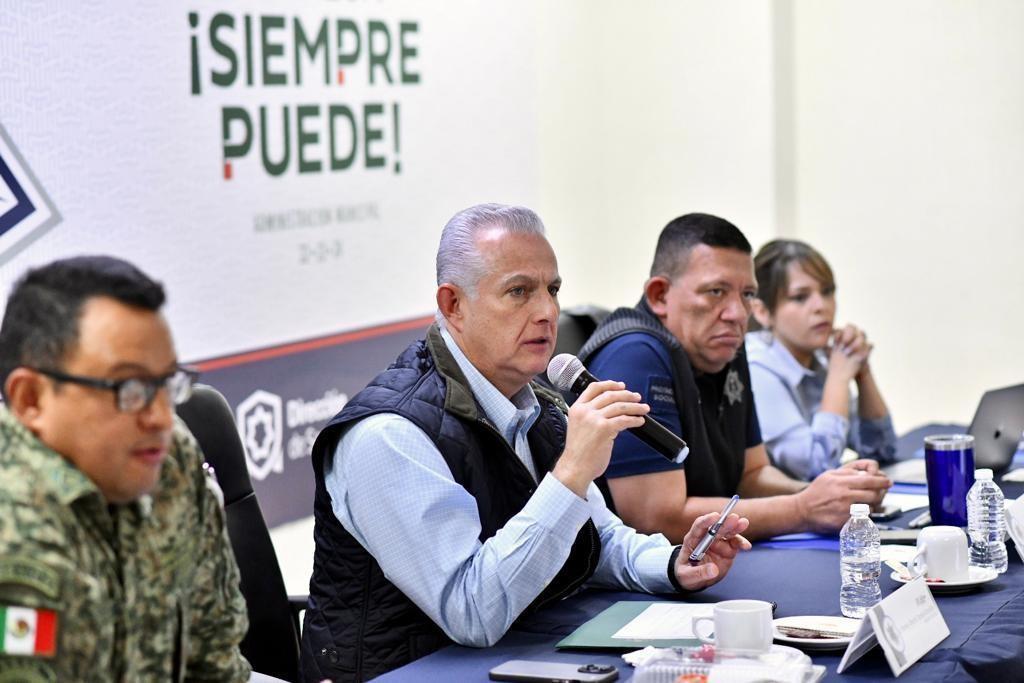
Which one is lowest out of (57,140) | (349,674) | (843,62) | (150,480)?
(349,674)

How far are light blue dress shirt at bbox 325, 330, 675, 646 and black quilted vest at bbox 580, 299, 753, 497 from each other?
0.89 meters

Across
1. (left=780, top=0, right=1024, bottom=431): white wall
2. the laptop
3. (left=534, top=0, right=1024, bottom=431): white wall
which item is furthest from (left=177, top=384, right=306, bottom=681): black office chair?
(left=780, top=0, right=1024, bottom=431): white wall

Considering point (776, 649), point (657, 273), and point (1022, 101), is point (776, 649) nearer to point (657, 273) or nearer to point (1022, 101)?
point (657, 273)

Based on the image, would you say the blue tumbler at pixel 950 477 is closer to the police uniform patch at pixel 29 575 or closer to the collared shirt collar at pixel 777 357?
the collared shirt collar at pixel 777 357

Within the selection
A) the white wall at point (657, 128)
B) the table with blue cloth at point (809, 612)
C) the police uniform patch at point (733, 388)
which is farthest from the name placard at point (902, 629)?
the white wall at point (657, 128)

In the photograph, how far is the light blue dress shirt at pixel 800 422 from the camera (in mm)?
3479

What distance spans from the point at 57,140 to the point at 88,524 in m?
1.96

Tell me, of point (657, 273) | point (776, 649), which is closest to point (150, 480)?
point (776, 649)

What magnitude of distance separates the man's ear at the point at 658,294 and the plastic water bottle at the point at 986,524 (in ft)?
2.60

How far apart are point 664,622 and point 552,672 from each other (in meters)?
0.30

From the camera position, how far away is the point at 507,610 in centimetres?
198

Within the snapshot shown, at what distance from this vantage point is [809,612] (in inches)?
83.2

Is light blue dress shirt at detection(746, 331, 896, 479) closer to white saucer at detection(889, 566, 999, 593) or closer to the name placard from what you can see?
white saucer at detection(889, 566, 999, 593)

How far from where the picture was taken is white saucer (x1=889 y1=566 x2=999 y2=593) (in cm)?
221
